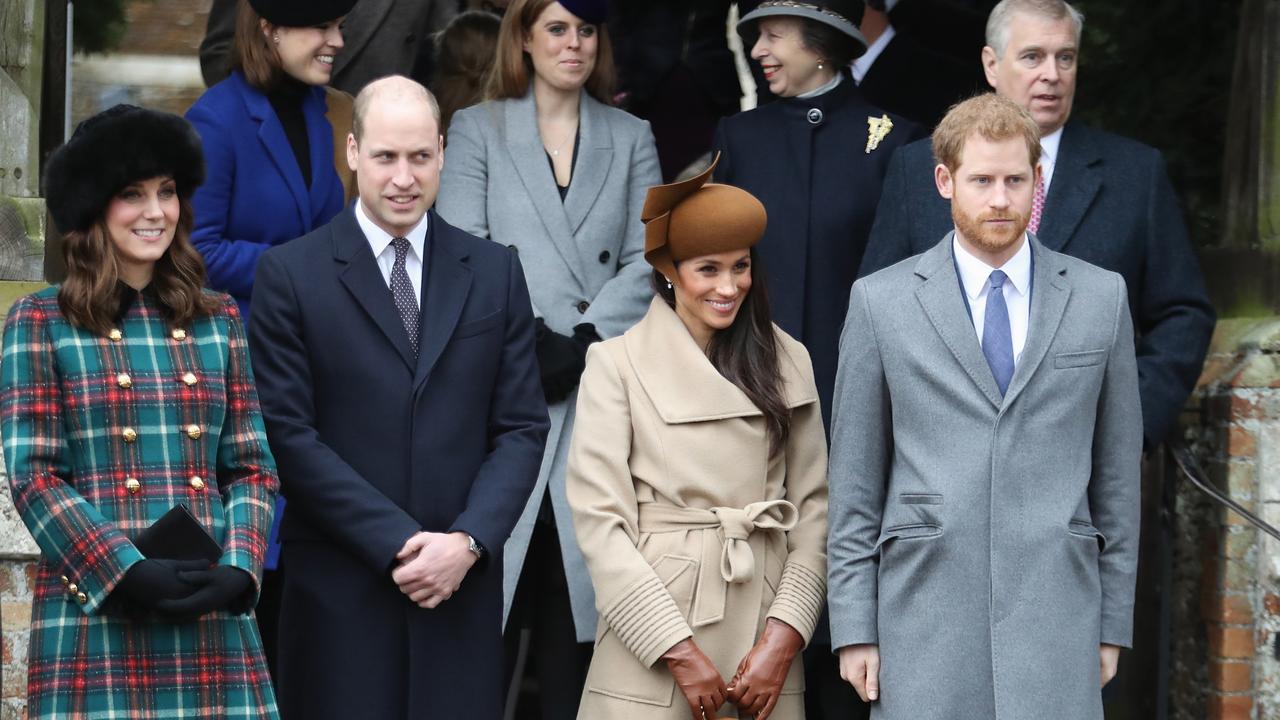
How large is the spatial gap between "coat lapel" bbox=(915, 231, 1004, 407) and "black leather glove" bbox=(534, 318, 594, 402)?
129 centimetres

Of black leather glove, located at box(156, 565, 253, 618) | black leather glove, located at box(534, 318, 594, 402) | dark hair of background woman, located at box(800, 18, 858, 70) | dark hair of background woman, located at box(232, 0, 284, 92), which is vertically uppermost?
dark hair of background woman, located at box(800, 18, 858, 70)

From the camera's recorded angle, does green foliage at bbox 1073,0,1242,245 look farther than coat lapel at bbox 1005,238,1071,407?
Yes

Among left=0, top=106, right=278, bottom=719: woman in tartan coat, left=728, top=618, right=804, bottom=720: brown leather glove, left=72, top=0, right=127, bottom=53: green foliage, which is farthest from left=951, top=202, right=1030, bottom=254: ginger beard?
left=72, top=0, right=127, bottom=53: green foliage

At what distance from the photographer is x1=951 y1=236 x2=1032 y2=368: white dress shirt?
171 inches

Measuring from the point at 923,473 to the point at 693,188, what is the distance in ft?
3.38

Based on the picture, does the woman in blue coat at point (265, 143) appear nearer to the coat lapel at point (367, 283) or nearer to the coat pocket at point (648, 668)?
the coat lapel at point (367, 283)

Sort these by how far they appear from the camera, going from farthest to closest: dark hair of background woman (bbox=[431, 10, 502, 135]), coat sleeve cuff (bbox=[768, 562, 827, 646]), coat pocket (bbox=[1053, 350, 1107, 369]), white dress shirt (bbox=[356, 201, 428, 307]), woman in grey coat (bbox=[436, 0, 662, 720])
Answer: dark hair of background woman (bbox=[431, 10, 502, 135])
woman in grey coat (bbox=[436, 0, 662, 720])
white dress shirt (bbox=[356, 201, 428, 307])
coat sleeve cuff (bbox=[768, 562, 827, 646])
coat pocket (bbox=[1053, 350, 1107, 369])

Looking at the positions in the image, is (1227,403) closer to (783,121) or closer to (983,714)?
(783,121)

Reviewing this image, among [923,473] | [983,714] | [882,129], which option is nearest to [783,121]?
[882,129]

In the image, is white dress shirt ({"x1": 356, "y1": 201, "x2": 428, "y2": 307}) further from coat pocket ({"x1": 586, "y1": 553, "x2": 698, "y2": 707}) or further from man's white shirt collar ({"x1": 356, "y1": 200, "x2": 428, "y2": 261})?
coat pocket ({"x1": 586, "y1": 553, "x2": 698, "y2": 707})

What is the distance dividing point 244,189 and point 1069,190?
2.33 meters

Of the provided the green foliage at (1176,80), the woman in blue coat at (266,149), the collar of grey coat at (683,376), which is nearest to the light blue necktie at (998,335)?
the collar of grey coat at (683,376)

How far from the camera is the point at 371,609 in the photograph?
14.9ft

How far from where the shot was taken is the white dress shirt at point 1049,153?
5.37 meters
